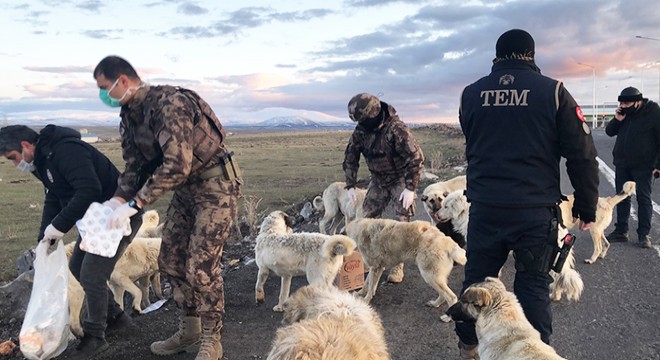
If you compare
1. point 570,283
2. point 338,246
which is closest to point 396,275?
point 338,246

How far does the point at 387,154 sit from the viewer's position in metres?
6.90

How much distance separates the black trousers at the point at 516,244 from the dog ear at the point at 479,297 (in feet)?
0.91

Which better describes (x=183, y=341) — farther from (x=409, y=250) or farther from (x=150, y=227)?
(x=150, y=227)

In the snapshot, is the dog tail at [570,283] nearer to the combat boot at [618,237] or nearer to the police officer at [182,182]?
the combat boot at [618,237]

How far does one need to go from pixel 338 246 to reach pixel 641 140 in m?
5.69

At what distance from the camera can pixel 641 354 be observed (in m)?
4.47

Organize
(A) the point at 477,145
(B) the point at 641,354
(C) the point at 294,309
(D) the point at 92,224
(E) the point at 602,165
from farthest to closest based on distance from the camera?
(E) the point at 602,165 → (B) the point at 641,354 → (D) the point at 92,224 → (A) the point at 477,145 → (C) the point at 294,309

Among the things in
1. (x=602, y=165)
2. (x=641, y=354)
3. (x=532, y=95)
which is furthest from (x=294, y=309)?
(x=602, y=165)

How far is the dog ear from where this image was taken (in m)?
3.61

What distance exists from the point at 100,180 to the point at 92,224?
27.1 inches

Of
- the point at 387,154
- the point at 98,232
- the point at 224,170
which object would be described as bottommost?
the point at 98,232

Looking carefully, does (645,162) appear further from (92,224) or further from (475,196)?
(92,224)

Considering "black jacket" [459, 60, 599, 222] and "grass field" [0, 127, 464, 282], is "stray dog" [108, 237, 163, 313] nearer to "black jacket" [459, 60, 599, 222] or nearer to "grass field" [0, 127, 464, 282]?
"grass field" [0, 127, 464, 282]

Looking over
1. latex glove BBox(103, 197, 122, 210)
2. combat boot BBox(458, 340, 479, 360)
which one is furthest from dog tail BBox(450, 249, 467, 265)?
latex glove BBox(103, 197, 122, 210)
